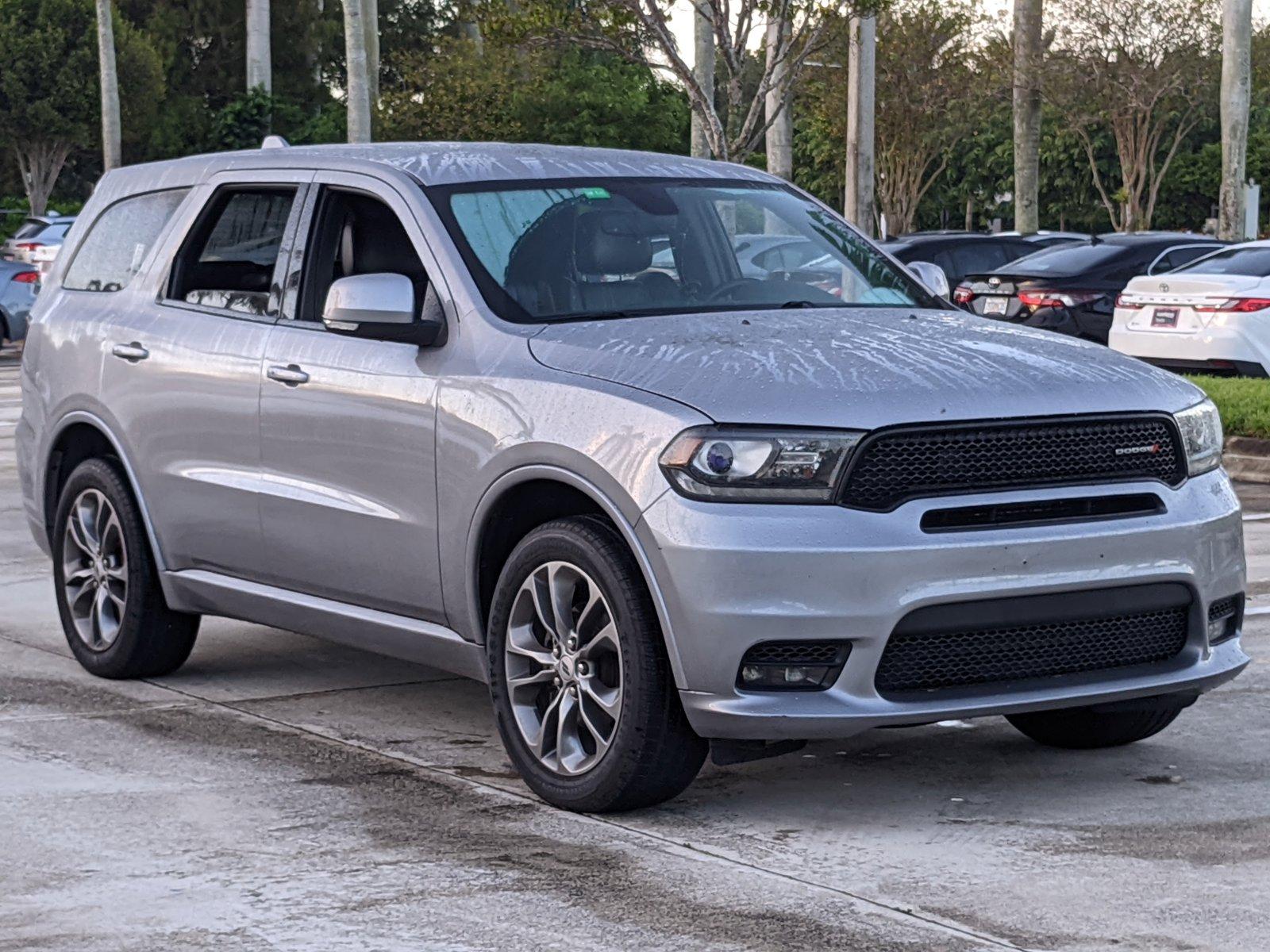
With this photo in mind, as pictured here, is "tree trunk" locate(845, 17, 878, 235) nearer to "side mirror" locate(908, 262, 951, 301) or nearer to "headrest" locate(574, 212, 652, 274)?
"side mirror" locate(908, 262, 951, 301)

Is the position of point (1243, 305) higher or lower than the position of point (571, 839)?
higher

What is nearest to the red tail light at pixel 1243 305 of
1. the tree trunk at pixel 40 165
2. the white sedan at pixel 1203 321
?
the white sedan at pixel 1203 321

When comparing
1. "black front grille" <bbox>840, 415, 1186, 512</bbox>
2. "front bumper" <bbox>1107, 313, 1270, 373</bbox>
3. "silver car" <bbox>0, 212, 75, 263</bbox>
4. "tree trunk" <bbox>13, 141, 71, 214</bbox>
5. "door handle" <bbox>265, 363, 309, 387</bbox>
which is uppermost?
"tree trunk" <bbox>13, 141, 71, 214</bbox>

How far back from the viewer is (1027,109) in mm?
45406

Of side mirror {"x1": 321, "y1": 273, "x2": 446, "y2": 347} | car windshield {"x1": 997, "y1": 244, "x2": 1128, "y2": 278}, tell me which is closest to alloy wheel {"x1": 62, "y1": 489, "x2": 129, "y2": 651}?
side mirror {"x1": 321, "y1": 273, "x2": 446, "y2": 347}

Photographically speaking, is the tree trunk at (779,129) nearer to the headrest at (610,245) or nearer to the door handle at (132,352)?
the door handle at (132,352)

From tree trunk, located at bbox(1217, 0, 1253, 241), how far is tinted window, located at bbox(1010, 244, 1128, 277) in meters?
13.8

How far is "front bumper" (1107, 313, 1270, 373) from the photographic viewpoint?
18.1 m

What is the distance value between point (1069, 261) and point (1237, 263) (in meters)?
3.96

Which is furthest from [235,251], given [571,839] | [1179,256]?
[1179,256]

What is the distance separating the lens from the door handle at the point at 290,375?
6.86m

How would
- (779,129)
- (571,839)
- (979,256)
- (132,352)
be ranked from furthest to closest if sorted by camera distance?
(779,129) → (979,256) → (132,352) → (571,839)

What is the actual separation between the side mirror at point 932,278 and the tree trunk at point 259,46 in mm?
51740

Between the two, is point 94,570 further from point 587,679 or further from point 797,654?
point 797,654
